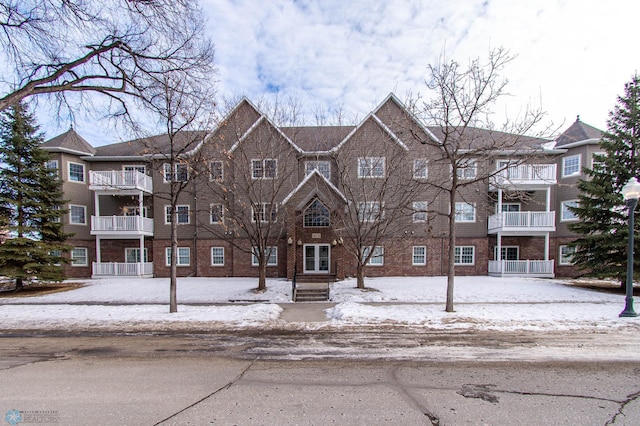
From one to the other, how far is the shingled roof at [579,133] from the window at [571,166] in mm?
1061

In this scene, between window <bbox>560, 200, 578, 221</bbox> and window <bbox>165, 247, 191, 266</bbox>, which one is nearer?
window <bbox>165, 247, 191, 266</bbox>

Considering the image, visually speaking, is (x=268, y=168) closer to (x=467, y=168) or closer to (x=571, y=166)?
(x=467, y=168)

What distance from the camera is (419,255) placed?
19.0m

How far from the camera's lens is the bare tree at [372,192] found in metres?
13.9

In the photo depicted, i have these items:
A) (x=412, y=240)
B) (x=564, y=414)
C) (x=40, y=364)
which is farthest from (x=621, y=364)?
(x=412, y=240)

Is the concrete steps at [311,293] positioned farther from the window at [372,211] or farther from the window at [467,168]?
the window at [467,168]

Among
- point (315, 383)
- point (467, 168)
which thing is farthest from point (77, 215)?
point (467, 168)

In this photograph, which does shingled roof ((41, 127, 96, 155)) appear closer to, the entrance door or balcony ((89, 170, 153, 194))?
balcony ((89, 170, 153, 194))

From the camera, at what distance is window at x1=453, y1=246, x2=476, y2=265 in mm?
19562

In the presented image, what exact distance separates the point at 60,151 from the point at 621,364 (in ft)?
90.2

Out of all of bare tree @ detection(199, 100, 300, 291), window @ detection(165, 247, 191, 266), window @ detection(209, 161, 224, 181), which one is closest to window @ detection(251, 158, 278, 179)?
bare tree @ detection(199, 100, 300, 291)

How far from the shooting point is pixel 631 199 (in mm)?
8891

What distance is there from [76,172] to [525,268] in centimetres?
3107

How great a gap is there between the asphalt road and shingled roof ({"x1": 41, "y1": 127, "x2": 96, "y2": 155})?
1754cm
